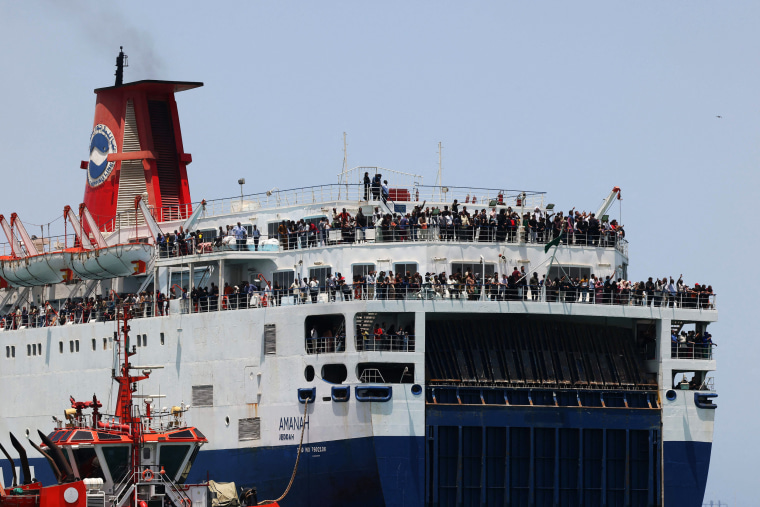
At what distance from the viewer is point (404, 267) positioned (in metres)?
56.5

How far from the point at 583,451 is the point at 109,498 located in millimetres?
19657

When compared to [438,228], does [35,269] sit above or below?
below

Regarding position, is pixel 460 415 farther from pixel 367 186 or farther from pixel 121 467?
pixel 121 467

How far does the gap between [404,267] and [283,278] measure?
515 centimetres

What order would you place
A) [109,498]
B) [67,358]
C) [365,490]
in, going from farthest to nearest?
[67,358] < [365,490] < [109,498]

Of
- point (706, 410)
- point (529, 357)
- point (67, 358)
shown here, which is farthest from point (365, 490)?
point (67, 358)

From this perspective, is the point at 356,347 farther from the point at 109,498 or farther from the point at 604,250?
the point at 109,498

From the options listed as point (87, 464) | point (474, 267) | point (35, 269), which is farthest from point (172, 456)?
point (35, 269)

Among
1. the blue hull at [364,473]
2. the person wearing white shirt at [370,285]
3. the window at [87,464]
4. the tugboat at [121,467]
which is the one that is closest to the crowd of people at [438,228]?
the person wearing white shirt at [370,285]

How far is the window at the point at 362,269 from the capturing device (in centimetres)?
5659

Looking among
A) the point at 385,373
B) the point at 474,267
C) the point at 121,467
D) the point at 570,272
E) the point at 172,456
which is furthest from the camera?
the point at 570,272

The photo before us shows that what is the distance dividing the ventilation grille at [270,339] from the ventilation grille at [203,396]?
9.67ft

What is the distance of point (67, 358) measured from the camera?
2539 inches

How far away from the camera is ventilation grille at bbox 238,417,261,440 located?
55500 millimetres
